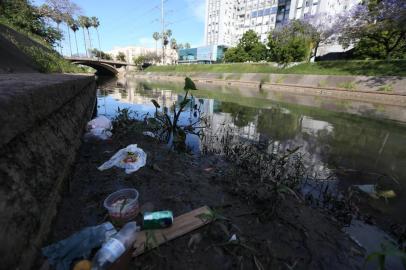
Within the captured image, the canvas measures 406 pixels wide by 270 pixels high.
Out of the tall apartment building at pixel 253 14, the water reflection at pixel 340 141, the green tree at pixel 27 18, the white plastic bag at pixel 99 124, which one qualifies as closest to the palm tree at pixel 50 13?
the green tree at pixel 27 18

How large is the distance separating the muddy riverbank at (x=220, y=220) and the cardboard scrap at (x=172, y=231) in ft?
0.17

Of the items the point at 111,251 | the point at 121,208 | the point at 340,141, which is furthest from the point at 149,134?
the point at 340,141

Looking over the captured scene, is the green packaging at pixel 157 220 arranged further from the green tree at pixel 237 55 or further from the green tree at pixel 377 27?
the green tree at pixel 237 55

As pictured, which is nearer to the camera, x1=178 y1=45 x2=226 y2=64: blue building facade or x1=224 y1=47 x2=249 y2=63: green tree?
x1=224 y1=47 x2=249 y2=63: green tree

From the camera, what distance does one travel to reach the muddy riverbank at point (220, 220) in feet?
5.65

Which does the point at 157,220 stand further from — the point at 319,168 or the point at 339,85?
the point at 339,85

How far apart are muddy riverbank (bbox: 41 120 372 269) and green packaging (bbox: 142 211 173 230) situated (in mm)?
173

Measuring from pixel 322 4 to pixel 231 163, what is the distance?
45.8 m

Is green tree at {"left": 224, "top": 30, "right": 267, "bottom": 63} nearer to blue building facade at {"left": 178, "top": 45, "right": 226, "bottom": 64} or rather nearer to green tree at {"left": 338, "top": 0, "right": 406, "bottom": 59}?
green tree at {"left": 338, "top": 0, "right": 406, "bottom": 59}

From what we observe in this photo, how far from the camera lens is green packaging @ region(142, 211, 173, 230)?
183cm

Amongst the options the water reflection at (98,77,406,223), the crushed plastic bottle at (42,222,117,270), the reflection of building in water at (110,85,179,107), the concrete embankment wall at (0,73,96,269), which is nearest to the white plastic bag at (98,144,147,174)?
the concrete embankment wall at (0,73,96,269)

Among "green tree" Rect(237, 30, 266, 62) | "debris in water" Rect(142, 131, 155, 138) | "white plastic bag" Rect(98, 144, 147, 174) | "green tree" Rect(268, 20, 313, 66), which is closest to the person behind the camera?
"white plastic bag" Rect(98, 144, 147, 174)

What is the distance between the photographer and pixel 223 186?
9.42 ft

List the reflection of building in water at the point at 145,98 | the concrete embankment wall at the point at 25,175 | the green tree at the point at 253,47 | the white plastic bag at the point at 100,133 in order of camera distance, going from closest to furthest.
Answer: the concrete embankment wall at the point at 25,175 → the white plastic bag at the point at 100,133 → the reflection of building in water at the point at 145,98 → the green tree at the point at 253,47
